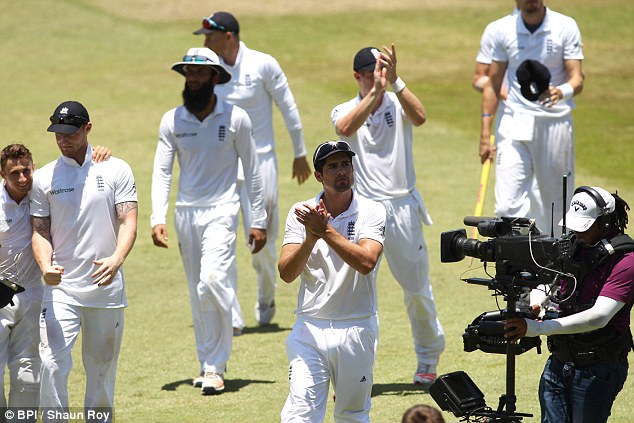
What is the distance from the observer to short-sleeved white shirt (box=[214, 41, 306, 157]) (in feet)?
39.0

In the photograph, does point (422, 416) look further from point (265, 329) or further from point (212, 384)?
point (265, 329)

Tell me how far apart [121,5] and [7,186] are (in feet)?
80.7

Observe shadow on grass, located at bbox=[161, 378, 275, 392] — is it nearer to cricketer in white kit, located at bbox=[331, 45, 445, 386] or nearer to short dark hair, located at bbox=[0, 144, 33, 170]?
cricketer in white kit, located at bbox=[331, 45, 445, 386]

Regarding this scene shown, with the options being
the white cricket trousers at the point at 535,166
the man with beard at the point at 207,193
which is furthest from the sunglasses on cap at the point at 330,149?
the white cricket trousers at the point at 535,166

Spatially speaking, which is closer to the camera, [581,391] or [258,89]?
[581,391]

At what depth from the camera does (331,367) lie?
746 centimetres

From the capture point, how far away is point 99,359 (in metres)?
8.66

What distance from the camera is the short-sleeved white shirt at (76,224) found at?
8.48 metres

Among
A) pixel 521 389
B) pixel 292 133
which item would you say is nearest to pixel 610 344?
pixel 521 389

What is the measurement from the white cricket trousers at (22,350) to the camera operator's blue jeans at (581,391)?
3700mm

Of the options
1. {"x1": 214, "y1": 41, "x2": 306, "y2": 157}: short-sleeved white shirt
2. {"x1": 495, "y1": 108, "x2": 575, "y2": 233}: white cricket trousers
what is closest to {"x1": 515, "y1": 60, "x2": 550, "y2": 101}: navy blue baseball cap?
{"x1": 495, "y1": 108, "x2": 575, "y2": 233}: white cricket trousers

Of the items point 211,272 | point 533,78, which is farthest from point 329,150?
point 533,78

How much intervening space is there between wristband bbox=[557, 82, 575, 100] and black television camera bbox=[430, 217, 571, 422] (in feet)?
14.2

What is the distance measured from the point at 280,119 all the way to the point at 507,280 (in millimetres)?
15594
